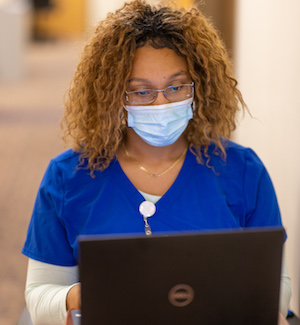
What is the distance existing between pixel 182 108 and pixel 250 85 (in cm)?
112

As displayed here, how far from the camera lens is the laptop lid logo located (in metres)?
0.97

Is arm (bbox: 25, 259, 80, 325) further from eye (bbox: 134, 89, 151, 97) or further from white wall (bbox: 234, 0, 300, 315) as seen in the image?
white wall (bbox: 234, 0, 300, 315)

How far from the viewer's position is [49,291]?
55.6 inches

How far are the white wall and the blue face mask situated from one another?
1.27 ft

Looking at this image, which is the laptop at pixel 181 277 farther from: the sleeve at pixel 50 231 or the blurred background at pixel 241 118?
the blurred background at pixel 241 118

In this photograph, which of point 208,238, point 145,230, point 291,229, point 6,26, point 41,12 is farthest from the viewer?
point 41,12

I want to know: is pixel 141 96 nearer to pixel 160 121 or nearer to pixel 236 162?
pixel 160 121

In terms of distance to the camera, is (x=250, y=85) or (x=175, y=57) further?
(x=250, y=85)

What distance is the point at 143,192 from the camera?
1.52 meters

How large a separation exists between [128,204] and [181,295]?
51 cm

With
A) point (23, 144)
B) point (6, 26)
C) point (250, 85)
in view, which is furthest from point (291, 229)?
point (6, 26)

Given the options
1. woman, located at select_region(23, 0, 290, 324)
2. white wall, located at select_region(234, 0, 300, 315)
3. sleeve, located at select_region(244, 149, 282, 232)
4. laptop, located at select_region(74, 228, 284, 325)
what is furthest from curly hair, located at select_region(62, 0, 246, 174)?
laptop, located at select_region(74, 228, 284, 325)

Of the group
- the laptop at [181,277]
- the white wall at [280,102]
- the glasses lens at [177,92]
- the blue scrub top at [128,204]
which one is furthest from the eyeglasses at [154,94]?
the laptop at [181,277]

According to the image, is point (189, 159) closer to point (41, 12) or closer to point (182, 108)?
point (182, 108)
